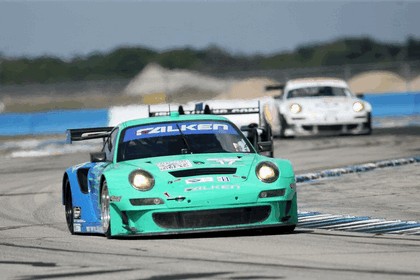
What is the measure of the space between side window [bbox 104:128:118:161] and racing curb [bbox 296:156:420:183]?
210 inches

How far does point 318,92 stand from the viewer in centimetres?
2825

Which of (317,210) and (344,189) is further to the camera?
(344,189)

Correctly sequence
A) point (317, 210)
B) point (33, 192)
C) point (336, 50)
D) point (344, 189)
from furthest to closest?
point (336, 50) < point (33, 192) < point (344, 189) < point (317, 210)

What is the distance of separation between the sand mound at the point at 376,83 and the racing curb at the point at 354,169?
27.1 metres

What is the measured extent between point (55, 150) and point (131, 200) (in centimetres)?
1803

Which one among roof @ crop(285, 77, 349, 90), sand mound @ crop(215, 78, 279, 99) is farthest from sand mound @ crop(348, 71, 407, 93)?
roof @ crop(285, 77, 349, 90)

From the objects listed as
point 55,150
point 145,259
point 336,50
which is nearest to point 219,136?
point 145,259

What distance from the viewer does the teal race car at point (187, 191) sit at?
33.7 feet

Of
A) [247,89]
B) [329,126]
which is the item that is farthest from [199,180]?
[247,89]

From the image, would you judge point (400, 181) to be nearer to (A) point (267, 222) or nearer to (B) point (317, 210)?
(B) point (317, 210)

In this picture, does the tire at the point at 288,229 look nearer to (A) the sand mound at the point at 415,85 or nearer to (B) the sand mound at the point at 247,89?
(B) the sand mound at the point at 247,89

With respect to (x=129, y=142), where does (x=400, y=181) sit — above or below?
below

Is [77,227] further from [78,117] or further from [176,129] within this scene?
[78,117]

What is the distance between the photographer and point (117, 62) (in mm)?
55156
